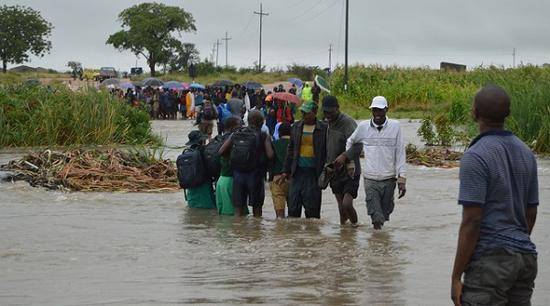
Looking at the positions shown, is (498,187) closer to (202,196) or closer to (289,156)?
(289,156)

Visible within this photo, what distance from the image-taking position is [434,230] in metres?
12.4

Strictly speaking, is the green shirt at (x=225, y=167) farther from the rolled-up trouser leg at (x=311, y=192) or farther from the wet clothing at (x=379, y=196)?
the wet clothing at (x=379, y=196)

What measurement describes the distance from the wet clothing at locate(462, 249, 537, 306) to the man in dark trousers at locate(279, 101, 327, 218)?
6910mm

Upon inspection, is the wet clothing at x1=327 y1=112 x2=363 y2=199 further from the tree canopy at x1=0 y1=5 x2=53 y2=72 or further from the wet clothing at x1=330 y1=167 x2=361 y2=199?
the tree canopy at x1=0 y1=5 x2=53 y2=72

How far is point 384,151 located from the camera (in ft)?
35.9

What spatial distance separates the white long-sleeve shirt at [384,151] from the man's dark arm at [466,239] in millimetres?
6058

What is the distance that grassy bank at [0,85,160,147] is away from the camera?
25062 mm

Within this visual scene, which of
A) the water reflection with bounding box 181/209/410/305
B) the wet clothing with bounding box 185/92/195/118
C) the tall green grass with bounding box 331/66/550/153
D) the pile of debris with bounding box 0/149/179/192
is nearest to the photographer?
the water reflection with bounding box 181/209/410/305

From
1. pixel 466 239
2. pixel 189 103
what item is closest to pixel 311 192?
pixel 466 239

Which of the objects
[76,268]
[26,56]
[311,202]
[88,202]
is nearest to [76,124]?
[88,202]

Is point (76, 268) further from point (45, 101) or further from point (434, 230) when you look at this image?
point (45, 101)

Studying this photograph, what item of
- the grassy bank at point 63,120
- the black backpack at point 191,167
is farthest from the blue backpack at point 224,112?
the grassy bank at point 63,120

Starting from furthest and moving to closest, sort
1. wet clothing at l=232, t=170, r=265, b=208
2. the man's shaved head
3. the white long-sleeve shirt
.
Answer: wet clothing at l=232, t=170, r=265, b=208
the white long-sleeve shirt
the man's shaved head

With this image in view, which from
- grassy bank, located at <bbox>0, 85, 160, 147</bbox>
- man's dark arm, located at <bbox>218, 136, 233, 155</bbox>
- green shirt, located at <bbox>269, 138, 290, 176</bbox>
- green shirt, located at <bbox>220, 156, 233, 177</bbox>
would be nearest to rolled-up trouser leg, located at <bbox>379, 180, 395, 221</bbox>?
green shirt, located at <bbox>269, 138, 290, 176</bbox>
